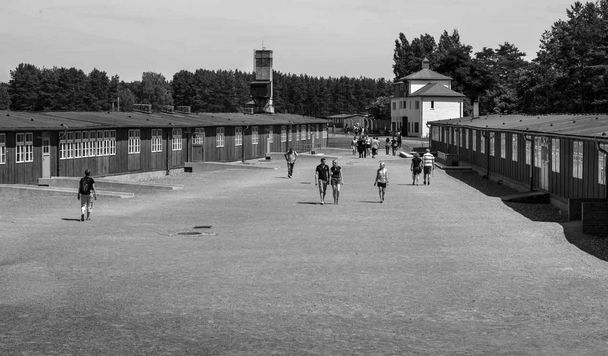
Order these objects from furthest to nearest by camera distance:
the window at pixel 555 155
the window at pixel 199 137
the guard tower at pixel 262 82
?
the guard tower at pixel 262 82 → the window at pixel 199 137 → the window at pixel 555 155

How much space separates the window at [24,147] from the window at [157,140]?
41.0 feet

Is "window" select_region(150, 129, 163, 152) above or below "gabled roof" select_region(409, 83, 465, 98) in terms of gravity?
below

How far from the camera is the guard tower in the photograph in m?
117

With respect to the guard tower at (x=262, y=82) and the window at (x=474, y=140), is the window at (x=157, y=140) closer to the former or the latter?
the window at (x=474, y=140)

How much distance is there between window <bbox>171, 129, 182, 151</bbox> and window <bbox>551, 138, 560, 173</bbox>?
2612 centimetres

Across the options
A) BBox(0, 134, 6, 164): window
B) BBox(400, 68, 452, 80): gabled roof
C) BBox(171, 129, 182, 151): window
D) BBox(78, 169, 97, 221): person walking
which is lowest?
BBox(78, 169, 97, 221): person walking

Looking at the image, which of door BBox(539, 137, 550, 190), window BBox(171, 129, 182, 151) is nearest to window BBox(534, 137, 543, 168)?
door BBox(539, 137, 550, 190)

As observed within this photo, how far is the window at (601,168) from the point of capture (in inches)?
1072

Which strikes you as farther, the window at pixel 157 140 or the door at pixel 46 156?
the window at pixel 157 140

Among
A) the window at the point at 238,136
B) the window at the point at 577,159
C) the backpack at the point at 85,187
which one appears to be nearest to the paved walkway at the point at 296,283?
the backpack at the point at 85,187

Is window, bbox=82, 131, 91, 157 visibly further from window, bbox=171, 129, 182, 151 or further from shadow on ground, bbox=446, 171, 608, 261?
shadow on ground, bbox=446, 171, 608, 261

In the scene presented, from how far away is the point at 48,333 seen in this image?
12.7 meters

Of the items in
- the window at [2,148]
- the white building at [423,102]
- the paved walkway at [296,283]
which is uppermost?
the white building at [423,102]

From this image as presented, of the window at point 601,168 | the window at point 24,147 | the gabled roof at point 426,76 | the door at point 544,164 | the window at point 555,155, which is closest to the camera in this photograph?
the window at point 601,168
